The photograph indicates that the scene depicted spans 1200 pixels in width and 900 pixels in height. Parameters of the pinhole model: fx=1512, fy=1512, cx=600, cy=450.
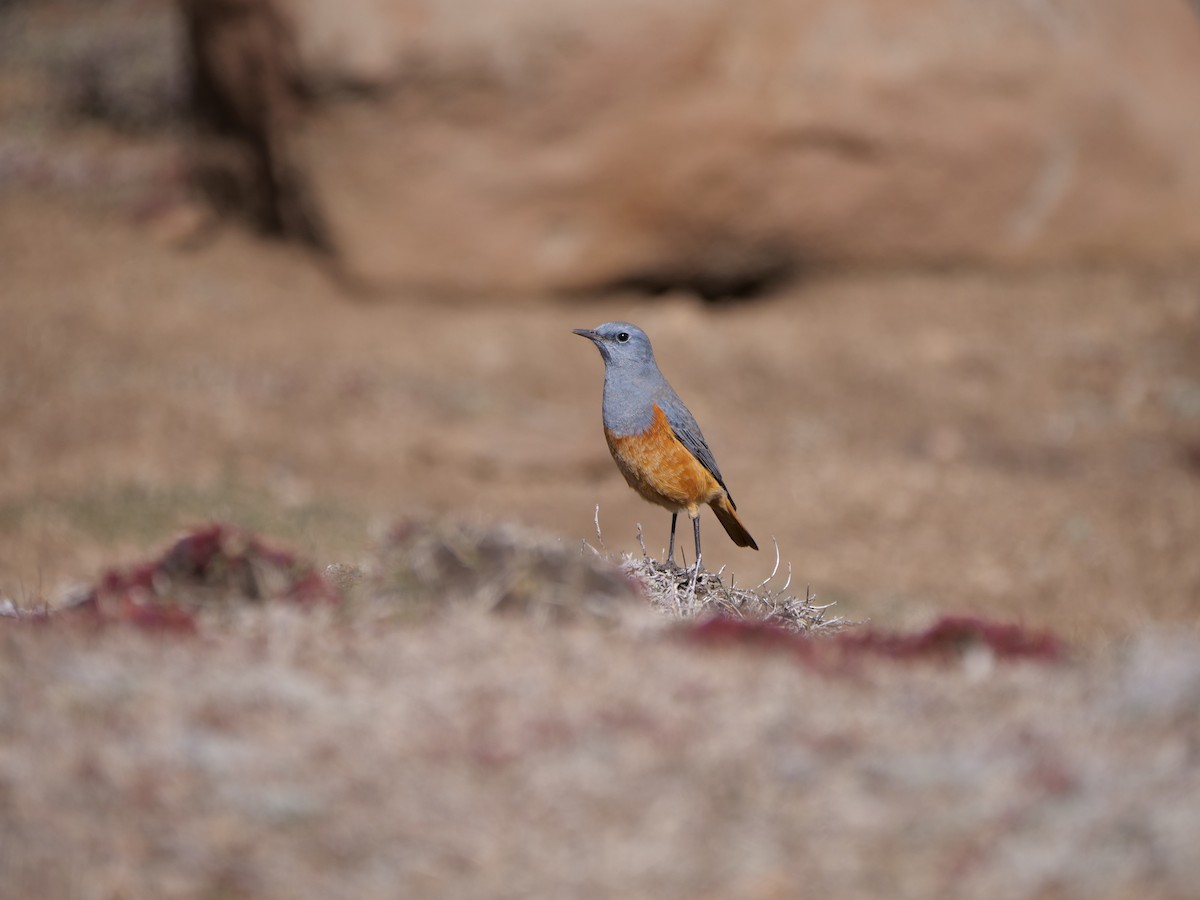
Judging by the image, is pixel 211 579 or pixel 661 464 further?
pixel 661 464

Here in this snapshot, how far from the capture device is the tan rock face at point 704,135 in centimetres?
1402

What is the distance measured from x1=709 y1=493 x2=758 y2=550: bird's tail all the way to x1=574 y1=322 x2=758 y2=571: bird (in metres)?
0.08

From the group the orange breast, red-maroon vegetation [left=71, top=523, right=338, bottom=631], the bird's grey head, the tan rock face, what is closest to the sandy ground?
the tan rock face

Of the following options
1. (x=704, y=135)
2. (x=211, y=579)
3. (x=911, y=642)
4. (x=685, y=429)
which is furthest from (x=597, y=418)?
(x=911, y=642)

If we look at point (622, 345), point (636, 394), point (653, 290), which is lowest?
point (653, 290)

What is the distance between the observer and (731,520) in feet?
24.2

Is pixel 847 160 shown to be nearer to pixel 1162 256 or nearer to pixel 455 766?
pixel 1162 256

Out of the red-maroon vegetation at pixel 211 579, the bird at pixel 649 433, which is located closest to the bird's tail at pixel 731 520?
the bird at pixel 649 433

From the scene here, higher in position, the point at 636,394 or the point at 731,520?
the point at 636,394

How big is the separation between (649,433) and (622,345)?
51 centimetres

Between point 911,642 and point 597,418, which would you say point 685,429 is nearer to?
point 911,642

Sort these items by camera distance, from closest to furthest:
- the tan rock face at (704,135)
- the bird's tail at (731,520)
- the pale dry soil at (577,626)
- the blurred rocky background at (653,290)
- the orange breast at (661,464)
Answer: the pale dry soil at (577,626), the orange breast at (661,464), the bird's tail at (731,520), the blurred rocky background at (653,290), the tan rock face at (704,135)

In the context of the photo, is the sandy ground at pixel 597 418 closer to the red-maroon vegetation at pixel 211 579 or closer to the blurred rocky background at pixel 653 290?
the blurred rocky background at pixel 653 290

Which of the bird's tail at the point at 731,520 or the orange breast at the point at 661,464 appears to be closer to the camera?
the orange breast at the point at 661,464
